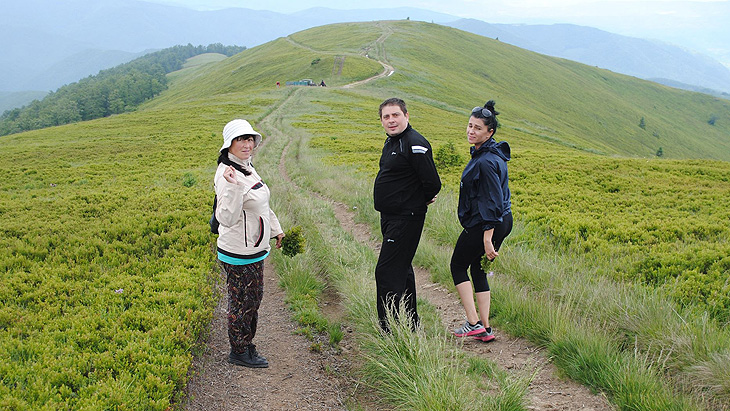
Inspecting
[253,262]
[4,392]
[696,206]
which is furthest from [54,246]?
[696,206]

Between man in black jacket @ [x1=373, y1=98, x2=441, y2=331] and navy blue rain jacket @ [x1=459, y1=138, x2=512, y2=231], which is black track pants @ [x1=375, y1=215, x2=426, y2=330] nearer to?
man in black jacket @ [x1=373, y1=98, x2=441, y2=331]

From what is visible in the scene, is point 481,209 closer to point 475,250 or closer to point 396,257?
point 475,250

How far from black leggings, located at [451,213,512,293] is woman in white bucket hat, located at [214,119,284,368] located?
87.8 inches

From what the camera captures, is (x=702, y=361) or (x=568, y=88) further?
(x=568, y=88)

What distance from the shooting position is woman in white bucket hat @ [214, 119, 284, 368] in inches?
166

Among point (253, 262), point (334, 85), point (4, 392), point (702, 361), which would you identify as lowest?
point (4, 392)

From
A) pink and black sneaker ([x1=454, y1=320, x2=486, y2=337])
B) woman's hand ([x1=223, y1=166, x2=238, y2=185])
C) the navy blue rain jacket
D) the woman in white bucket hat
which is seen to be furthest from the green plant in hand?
pink and black sneaker ([x1=454, y1=320, x2=486, y2=337])

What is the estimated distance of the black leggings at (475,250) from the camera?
16.2 ft

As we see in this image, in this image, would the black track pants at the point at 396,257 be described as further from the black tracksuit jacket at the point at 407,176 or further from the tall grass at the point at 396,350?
the tall grass at the point at 396,350

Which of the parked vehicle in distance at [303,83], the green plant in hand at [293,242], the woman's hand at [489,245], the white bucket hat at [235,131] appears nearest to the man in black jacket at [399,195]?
the woman's hand at [489,245]

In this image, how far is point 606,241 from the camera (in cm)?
982

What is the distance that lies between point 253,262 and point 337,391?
5.42 ft

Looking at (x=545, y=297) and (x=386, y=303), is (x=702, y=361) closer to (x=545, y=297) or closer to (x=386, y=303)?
(x=545, y=297)

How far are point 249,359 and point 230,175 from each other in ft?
7.38
